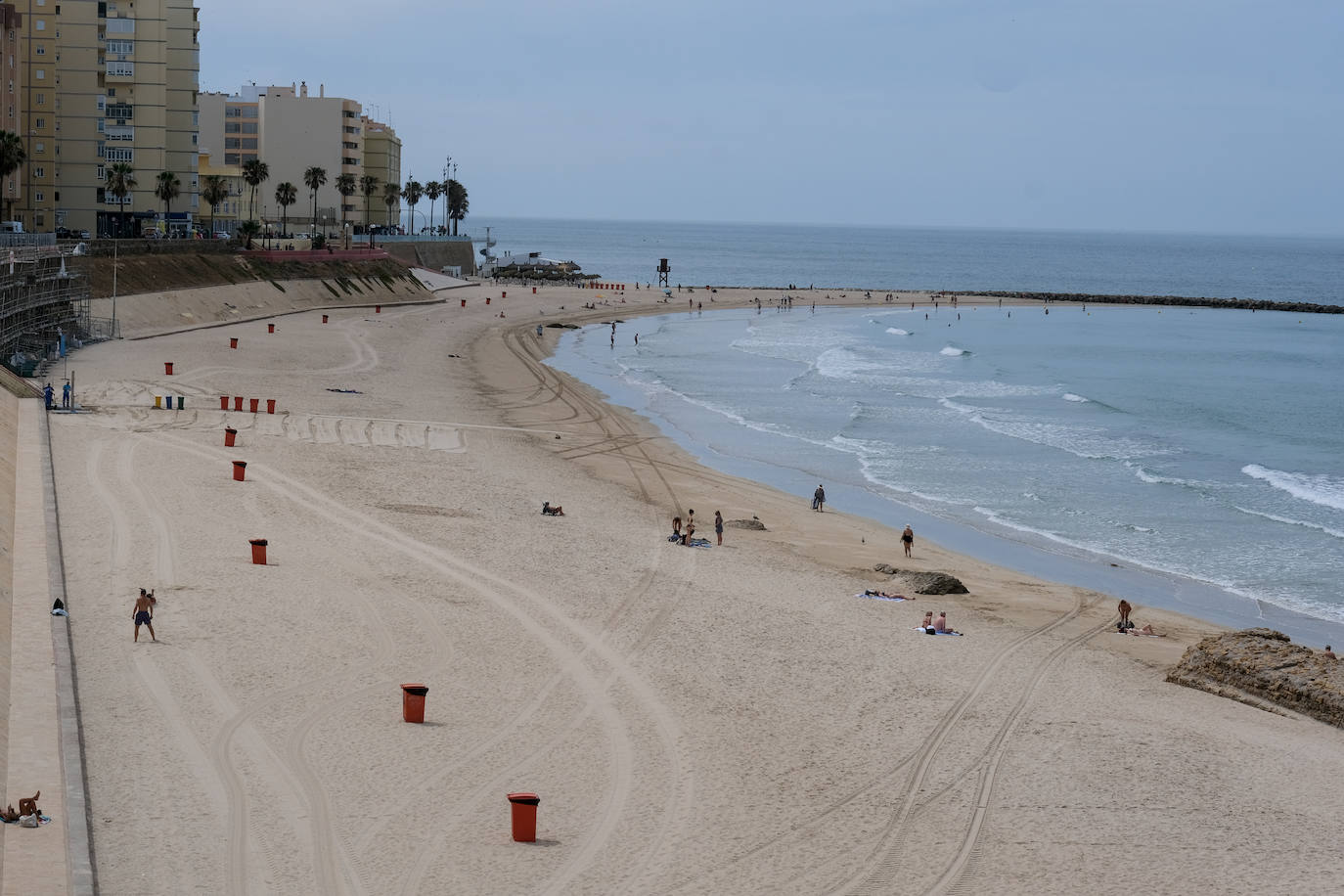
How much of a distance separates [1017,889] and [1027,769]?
155 inches

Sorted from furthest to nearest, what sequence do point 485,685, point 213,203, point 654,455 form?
point 213,203 → point 654,455 → point 485,685

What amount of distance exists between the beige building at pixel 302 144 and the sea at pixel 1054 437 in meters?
46.0

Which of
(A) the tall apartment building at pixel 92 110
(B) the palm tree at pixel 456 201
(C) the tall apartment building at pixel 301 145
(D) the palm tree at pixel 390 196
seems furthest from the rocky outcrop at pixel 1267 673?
(B) the palm tree at pixel 456 201

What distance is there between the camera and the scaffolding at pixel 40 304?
156ft

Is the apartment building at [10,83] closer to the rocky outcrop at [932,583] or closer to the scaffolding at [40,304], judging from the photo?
the scaffolding at [40,304]

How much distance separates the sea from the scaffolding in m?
23.4

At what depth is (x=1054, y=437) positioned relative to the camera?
175ft

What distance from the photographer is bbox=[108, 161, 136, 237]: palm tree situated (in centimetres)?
8412

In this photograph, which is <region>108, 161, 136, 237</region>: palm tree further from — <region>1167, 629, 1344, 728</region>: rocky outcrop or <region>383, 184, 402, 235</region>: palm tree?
<region>1167, 629, 1344, 728</region>: rocky outcrop

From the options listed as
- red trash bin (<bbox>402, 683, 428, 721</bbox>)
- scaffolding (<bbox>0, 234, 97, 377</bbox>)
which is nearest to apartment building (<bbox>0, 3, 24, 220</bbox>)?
scaffolding (<bbox>0, 234, 97, 377</bbox>)

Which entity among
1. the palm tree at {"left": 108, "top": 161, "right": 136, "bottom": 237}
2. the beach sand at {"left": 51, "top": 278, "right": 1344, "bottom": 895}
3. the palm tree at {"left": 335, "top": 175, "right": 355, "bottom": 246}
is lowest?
the beach sand at {"left": 51, "top": 278, "right": 1344, "bottom": 895}

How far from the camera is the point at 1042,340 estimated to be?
102500 mm

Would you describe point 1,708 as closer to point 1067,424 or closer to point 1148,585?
point 1148,585

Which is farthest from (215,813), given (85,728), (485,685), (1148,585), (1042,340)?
(1042,340)
